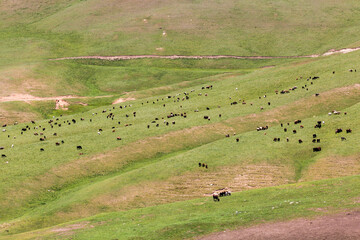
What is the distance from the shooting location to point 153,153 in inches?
2410

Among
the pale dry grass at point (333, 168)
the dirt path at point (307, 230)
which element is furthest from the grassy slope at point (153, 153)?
the dirt path at point (307, 230)

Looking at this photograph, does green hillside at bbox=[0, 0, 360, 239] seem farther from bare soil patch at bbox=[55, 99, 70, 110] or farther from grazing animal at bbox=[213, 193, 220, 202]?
grazing animal at bbox=[213, 193, 220, 202]

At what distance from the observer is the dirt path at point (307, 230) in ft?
99.5

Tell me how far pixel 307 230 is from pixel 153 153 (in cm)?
3173

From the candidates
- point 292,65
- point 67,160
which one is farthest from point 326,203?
point 292,65

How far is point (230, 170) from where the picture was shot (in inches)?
2040

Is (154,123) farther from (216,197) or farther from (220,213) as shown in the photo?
(220,213)

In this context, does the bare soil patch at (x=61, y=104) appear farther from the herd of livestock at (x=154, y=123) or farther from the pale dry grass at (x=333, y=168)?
the pale dry grass at (x=333, y=168)

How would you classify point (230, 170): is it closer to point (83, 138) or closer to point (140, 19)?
point (83, 138)

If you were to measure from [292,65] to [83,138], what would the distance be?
47.7m

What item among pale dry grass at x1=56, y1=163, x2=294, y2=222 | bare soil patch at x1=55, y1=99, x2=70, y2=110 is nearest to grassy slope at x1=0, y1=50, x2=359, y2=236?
pale dry grass at x1=56, y1=163, x2=294, y2=222

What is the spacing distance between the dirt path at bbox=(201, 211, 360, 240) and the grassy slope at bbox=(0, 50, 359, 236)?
15.2 m

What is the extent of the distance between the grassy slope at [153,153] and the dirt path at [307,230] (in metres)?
15.2

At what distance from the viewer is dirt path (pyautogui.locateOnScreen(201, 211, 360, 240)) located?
30.3 m
